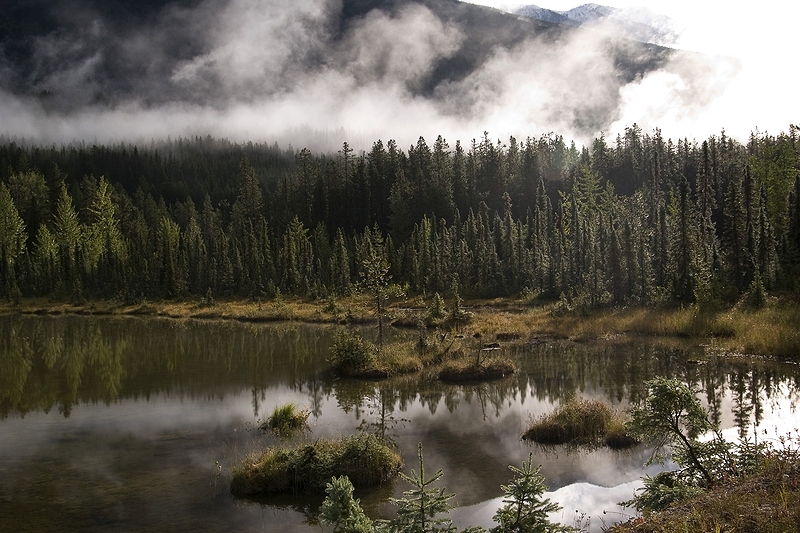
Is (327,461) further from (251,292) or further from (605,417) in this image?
(251,292)

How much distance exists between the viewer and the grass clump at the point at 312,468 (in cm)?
1906

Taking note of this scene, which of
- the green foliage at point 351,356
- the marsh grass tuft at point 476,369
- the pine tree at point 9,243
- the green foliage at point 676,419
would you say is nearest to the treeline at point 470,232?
the pine tree at point 9,243

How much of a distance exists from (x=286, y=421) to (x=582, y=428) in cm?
1134

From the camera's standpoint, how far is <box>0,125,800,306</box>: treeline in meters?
65.9

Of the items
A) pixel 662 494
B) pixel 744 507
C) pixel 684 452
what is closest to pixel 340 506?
pixel 662 494

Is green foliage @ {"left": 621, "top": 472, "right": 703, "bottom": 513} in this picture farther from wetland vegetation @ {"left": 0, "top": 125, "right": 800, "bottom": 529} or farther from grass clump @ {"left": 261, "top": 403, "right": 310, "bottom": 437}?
grass clump @ {"left": 261, "top": 403, "right": 310, "bottom": 437}

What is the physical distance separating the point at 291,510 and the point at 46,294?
103493mm

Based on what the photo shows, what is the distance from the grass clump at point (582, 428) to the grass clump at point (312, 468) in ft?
20.0

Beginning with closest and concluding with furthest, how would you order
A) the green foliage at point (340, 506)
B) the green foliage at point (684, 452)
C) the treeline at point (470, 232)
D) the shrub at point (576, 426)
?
the green foliage at point (340, 506) < the green foliage at point (684, 452) < the shrub at point (576, 426) < the treeline at point (470, 232)

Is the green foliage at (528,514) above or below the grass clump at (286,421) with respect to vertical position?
above

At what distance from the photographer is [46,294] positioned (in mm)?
105188

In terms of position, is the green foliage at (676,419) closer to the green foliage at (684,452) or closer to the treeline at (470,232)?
the green foliage at (684,452)

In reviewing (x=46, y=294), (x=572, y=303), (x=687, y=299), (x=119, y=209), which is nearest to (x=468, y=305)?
(x=572, y=303)

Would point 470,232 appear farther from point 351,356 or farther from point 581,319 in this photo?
point 351,356
